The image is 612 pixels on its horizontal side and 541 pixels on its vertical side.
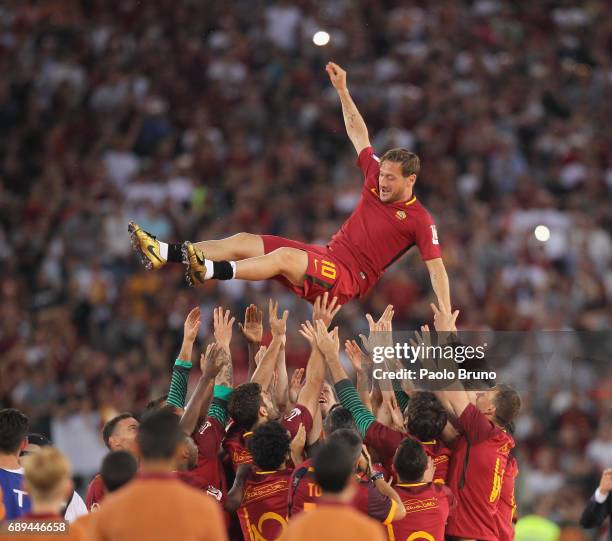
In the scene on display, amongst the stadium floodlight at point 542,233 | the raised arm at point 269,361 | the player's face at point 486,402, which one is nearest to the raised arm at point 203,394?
the raised arm at point 269,361

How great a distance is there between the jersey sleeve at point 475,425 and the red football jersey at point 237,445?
1387mm

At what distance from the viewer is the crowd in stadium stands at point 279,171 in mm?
14359

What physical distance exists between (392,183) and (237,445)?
98.8 inches

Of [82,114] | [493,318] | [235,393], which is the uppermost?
[82,114]

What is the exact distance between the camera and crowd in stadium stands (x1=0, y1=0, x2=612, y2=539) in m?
14.4

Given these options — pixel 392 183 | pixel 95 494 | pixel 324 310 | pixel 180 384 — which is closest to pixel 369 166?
pixel 392 183

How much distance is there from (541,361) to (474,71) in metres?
8.34

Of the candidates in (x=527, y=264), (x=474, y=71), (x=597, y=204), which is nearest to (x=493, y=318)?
(x=527, y=264)

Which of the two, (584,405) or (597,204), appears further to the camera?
(597,204)

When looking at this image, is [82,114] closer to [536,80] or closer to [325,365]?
[536,80]

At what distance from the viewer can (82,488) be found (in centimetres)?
1358

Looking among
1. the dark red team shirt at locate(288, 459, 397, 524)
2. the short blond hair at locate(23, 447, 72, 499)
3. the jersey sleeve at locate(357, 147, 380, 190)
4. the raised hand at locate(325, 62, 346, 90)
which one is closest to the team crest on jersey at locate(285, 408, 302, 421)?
the dark red team shirt at locate(288, 459, 397, 524)

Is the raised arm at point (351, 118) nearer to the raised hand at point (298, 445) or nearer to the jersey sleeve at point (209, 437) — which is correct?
the raised hand at point (298, 445)

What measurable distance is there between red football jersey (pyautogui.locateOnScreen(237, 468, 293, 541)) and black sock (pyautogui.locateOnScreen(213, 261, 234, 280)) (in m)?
1.53
